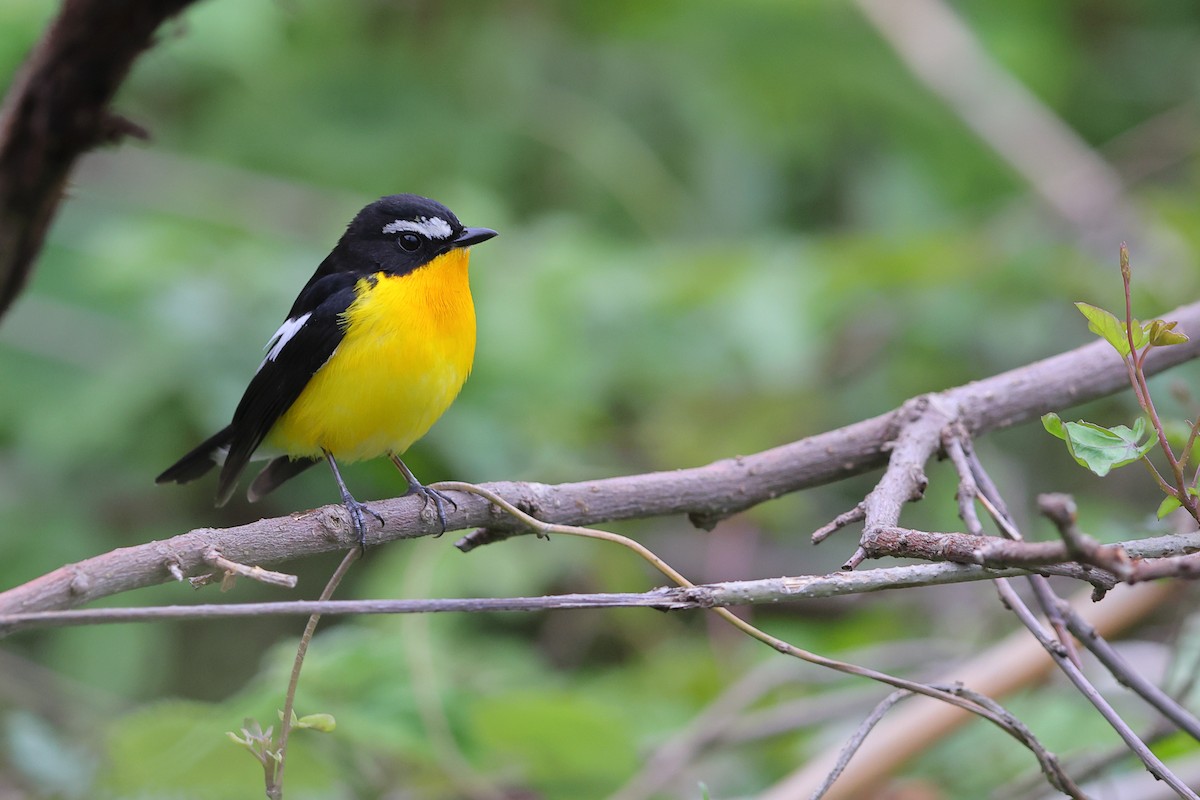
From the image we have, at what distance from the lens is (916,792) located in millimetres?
3377

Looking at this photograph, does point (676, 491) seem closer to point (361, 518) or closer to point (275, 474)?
point (361, 518)

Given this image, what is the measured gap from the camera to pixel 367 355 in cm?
337

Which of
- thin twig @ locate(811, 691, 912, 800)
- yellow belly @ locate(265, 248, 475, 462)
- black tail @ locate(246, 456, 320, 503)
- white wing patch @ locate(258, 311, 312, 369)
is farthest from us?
black tail @ locate(246, 456, 320, 503)

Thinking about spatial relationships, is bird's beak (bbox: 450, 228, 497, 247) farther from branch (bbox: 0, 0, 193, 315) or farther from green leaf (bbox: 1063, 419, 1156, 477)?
green leaf (bbox: 1063, 419, 1156, 477)

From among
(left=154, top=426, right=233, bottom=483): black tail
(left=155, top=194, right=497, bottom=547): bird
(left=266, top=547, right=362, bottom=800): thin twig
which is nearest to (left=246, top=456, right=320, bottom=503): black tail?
(left=155, top=194, right=497, bottom=547): bird

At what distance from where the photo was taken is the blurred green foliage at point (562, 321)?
141 inches

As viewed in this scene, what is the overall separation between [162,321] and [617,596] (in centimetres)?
326

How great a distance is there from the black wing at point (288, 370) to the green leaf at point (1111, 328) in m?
2.18

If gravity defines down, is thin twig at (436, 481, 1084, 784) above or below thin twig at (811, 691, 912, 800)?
above

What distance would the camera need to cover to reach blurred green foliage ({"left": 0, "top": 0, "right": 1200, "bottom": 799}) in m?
3.59

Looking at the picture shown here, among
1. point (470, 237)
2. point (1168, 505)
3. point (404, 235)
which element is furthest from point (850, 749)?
point (404, 235)

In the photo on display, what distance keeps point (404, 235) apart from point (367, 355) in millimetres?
513

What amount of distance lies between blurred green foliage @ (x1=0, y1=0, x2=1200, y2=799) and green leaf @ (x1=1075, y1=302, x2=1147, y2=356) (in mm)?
884

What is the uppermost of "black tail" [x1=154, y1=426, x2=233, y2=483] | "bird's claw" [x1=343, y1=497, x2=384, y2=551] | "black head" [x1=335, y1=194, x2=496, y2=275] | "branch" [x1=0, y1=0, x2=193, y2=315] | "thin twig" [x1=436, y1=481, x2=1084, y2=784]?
"black head" [x1=335, y1=194, x2=496, y2=275]
